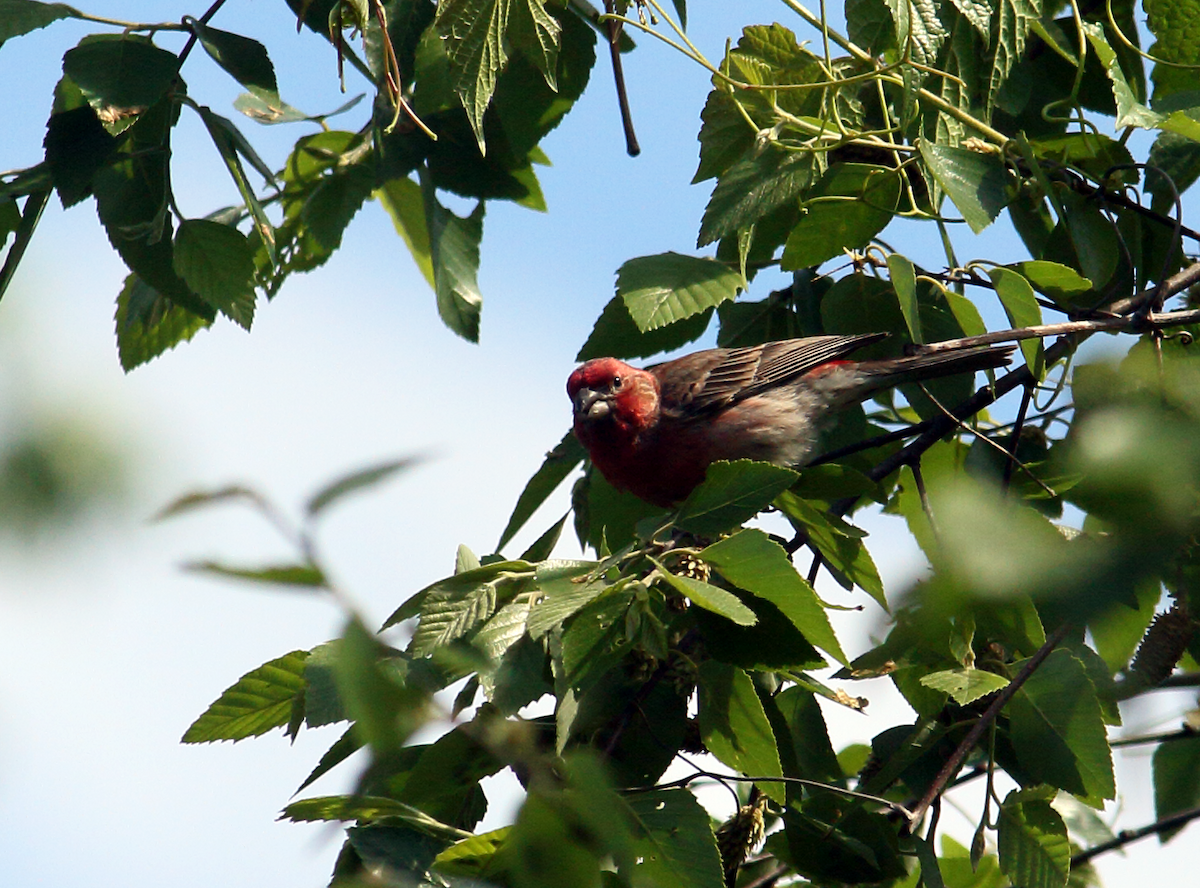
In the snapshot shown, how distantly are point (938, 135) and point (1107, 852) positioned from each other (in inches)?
115

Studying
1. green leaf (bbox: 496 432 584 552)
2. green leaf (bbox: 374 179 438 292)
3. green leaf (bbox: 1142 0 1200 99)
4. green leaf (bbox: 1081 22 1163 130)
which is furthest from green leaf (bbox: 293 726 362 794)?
green leaf (bbox: 1142 0 1200 99)

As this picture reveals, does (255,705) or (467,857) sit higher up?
(255,705)

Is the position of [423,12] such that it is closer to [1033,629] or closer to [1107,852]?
[1033,629]

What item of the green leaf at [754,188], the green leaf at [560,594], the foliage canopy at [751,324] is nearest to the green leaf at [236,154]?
the foliage canopy at [751,324]

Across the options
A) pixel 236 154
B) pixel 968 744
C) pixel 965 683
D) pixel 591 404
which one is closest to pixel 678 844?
pixel 968 744

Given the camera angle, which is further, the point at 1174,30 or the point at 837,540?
the point at 1174,30

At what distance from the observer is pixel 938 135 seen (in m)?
4.13

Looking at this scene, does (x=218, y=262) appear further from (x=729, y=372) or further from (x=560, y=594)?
(x=729, y=372)

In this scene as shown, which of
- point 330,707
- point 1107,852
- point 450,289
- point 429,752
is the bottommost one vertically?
point 1107,852

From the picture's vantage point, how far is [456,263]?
14.5 feet

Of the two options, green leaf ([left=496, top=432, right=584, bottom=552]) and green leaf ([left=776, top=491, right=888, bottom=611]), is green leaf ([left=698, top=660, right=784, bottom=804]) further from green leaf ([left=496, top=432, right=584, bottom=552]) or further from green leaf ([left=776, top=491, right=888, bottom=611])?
green leaf ([left=496, top=432, right=584, bottom=552])

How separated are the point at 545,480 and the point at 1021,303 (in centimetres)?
205

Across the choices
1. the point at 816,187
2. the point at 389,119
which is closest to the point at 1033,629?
the point at 816,187

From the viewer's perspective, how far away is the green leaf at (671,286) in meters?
4.11
